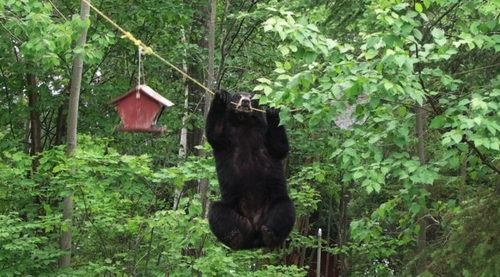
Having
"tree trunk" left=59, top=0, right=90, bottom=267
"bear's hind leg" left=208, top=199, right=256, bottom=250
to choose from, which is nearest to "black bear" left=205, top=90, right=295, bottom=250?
"bear's hind leg" left=208, top=199, right=256, bottom=250

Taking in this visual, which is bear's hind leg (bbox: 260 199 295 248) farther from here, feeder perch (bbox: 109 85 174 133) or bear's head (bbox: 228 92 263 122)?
feeder perch (bbox: 109 85 174 133)

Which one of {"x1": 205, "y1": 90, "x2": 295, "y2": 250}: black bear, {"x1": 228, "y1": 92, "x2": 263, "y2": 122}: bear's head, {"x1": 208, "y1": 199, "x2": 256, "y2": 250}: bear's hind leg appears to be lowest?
{"x1": 208, "y1": 199, "x2": 256, "y2": 250}: bear's hind leg

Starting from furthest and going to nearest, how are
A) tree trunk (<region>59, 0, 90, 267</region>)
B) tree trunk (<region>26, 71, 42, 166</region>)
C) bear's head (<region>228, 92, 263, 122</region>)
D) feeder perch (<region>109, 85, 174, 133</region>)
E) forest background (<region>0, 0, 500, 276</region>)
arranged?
1. tree trunk (<region>26, 71, 42, 166</region>)
2. tree trunk (<region>59, 0, 90, 267</region>)
3. forest background (<region>0, 0, 500, 276</region>)
4. bear's head (<region>228, 92, 263, 122</region>)
5. feeder perch (<region>109, 85, 174, 133</region>)

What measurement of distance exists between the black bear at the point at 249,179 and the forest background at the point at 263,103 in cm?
27

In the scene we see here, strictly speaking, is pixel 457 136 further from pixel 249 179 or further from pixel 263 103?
pixel 249 179

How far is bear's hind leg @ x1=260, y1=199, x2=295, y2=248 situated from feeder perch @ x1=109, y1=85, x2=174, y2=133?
1.38 m

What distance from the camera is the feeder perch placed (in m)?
5.86

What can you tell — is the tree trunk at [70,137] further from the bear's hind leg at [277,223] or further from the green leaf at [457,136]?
the green leaf at [457,136]

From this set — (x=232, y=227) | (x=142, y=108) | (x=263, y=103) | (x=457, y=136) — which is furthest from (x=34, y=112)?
(x=457, y=136)

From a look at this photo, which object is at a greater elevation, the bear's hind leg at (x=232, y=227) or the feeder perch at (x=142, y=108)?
the feeder perch at (x=142, y=108)

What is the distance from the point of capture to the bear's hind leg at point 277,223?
664 centimetres

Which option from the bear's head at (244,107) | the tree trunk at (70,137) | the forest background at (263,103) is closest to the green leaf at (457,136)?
→ the forest background at (263,103)

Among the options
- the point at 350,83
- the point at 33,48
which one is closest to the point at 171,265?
the point at 33,48

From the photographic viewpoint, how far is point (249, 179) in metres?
6.89
